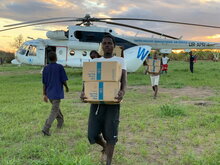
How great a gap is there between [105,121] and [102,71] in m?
0.64

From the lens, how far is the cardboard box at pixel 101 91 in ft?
10.5

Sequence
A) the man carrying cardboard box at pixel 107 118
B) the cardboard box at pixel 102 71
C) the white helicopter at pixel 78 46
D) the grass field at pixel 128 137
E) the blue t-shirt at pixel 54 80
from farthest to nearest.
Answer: the white helicopter at pixel 78 46 → the blue t-shirt at pixel 54 80 → the grass field at pixel 128 137 → the man carrying cardboard box at pixel 107 118 → the cardboard box at pixel 102 71

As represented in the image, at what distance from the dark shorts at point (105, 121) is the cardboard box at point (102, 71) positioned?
0.36m

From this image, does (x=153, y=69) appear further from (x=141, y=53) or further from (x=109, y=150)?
(x=141, y=53)

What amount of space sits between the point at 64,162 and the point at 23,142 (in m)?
1.72

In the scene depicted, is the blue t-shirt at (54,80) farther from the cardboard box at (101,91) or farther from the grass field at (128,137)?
the cardboard box at (101,91)

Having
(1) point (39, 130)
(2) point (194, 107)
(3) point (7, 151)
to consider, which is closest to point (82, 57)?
(2) point (194, 107)

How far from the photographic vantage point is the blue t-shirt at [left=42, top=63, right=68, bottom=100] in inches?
191

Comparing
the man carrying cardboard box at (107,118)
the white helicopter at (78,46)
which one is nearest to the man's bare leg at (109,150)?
the man carrying cardboard box at (107,118)

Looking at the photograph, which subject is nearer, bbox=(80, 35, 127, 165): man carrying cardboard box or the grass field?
bbox=(80, 35, 127, 165): man carrying cardboard box

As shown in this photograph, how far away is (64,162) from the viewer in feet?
10.6

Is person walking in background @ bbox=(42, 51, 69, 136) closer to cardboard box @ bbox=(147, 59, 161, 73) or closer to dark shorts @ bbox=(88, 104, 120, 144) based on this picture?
dark shorts @ bbox=(88, 104, 120, 144)

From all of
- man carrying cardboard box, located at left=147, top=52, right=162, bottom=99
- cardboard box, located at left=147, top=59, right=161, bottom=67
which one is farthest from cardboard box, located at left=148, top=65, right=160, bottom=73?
cardboard box, located at left=147, top=59, right=161, bottom=67

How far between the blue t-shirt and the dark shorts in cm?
168
